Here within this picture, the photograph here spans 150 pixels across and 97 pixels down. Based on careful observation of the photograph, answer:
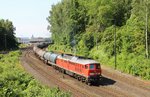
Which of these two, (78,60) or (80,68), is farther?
(78,60)

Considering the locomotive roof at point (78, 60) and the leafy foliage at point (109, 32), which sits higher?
the leafy foliage at point (109, 32)

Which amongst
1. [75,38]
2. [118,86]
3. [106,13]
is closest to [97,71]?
[118,86]

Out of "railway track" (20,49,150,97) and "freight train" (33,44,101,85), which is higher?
"freight train" (33,44,101,85)

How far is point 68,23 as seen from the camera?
107 meters

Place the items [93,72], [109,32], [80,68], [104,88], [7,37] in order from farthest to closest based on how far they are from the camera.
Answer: [7,37]
[109,32]
[80,68]
[93,72]
[104,88]

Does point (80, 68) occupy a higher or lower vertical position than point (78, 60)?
lower

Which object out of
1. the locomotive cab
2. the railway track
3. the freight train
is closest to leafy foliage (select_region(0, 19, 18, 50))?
the freight train

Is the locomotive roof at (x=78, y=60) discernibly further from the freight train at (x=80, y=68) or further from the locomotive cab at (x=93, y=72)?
the locomotive cab at (x=93, y=72)

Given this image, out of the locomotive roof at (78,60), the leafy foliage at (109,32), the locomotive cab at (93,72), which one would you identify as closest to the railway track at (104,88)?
the locomotive cab at (93,72)

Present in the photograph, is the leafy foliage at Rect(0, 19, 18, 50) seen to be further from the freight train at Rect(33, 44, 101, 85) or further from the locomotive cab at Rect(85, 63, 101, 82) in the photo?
the locomotive cab at Rect(85, 63, 101, 82)

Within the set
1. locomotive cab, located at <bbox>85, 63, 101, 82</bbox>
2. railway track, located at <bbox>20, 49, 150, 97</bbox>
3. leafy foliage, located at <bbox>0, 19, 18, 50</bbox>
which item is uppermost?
leafy foliage, located at <bbox>0, 19, 18, 50</bbox>

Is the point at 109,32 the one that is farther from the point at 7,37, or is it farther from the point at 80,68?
the point at 7,37

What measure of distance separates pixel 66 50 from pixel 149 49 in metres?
54.6

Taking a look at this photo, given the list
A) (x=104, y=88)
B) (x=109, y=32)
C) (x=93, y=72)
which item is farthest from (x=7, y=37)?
(x=104, y=88)
